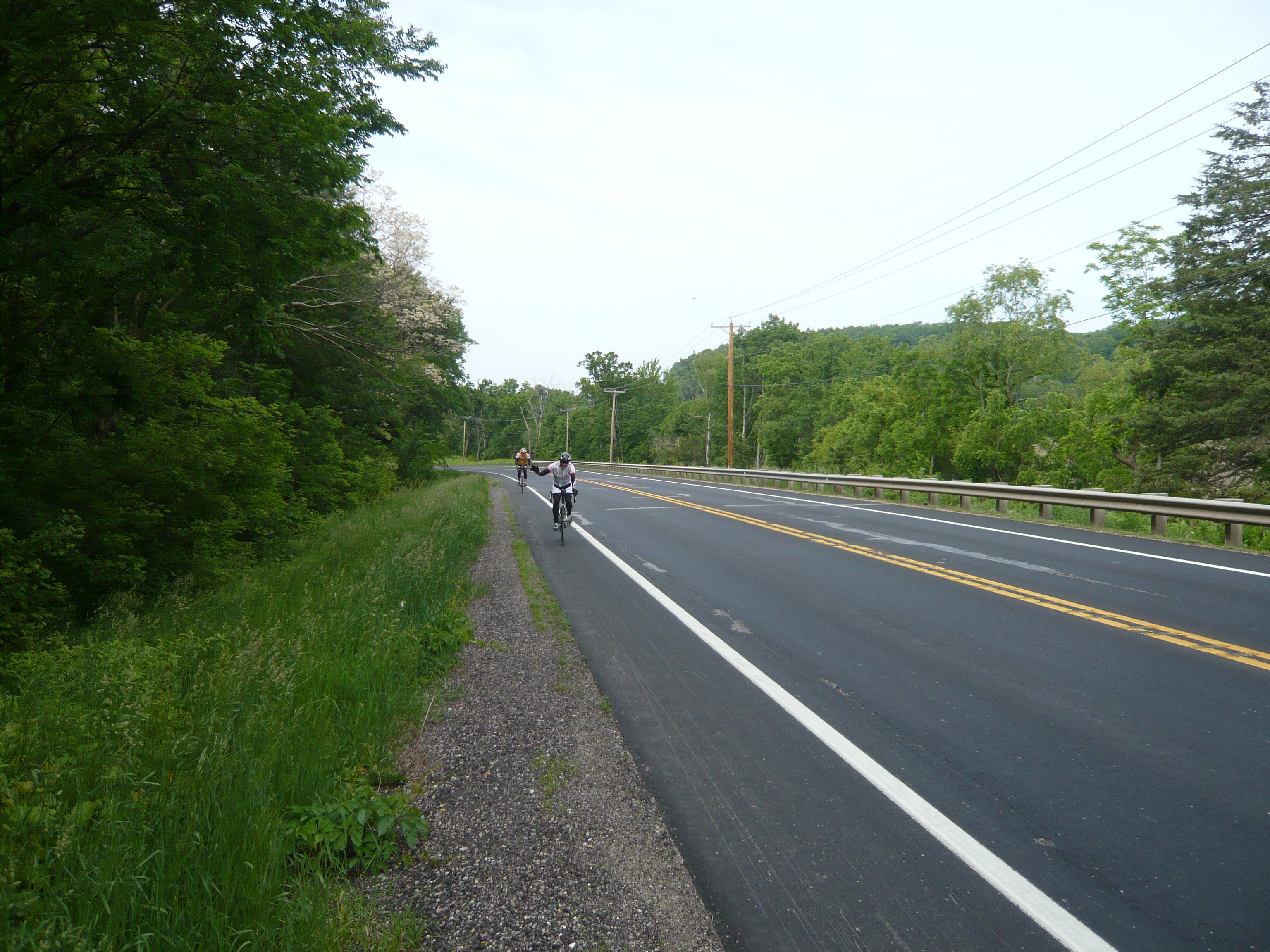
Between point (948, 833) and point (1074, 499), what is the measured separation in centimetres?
1407

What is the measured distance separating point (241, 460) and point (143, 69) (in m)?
4.65

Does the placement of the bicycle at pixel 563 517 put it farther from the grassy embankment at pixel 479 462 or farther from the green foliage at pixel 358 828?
the grassy embankment at pixel 479 462

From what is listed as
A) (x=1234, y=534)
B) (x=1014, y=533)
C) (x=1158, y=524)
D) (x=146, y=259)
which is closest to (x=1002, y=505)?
(x=1014, y=533)

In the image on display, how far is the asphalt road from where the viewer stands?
9.34 feet

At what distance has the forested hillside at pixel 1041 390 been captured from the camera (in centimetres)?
2645

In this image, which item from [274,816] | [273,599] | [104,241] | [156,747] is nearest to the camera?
[274,816]

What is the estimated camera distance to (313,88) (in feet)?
26.0

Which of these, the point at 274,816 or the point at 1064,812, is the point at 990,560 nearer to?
the point at 1064,812

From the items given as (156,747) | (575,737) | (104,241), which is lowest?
(575,737)

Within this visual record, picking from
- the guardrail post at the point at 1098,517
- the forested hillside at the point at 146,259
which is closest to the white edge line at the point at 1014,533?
the guardrail post at the point at 1098,517

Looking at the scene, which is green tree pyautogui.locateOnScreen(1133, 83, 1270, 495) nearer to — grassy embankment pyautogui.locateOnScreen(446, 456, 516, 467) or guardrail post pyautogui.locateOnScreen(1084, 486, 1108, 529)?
guardrail post pyautogui.locateOnScreen(1084, 486, 1108, 529)

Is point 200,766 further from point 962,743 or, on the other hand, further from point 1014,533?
point 1014,533

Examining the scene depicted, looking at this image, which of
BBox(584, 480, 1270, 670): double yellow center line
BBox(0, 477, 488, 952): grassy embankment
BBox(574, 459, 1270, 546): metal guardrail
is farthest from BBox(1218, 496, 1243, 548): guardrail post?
BBox(0, 477, 488, 952): grassy embankment

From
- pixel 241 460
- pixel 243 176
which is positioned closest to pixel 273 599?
pixel 241 460
